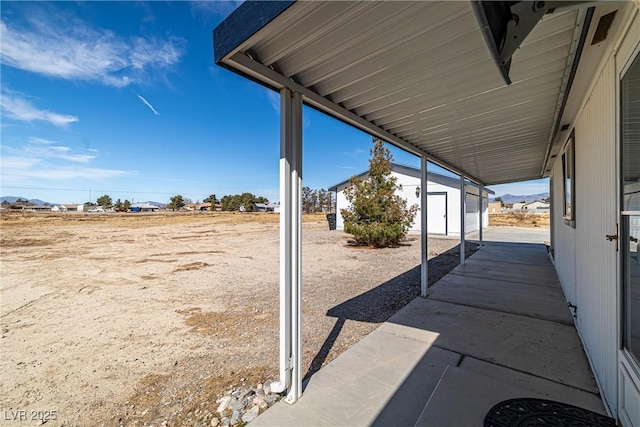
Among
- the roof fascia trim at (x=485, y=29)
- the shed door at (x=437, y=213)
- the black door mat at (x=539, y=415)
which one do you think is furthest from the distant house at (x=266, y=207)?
the roof fascia trim at (x=485, y=29)

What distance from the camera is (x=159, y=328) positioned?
342 cm

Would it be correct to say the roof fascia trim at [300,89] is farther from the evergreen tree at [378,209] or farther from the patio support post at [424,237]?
the evergreen tree at [378,209]

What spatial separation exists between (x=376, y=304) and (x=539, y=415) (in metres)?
2.51

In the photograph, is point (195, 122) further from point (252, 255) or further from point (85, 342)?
point (85, 342)

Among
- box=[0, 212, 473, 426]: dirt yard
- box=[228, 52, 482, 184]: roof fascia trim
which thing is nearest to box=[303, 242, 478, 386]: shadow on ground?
box=[0, 212, 473, 426]: dirt yard

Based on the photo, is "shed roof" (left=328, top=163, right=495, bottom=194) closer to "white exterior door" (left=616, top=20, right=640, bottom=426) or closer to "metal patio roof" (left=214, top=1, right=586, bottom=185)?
"metal patio roof" (left=214, top=1, right=586, bottom=185)

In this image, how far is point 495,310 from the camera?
3662 millimetres

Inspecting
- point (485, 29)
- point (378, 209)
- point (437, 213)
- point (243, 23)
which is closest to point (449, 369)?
point (485, 29)

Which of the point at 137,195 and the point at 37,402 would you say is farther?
the point at 137,195

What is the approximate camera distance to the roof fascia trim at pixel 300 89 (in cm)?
154

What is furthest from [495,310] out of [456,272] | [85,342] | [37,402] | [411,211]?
[411,211]

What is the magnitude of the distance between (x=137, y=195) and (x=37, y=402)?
95.2 meters

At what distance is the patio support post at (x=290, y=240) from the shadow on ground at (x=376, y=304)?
36 cm

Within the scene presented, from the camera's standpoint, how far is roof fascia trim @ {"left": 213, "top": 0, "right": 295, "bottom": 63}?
1229mm
